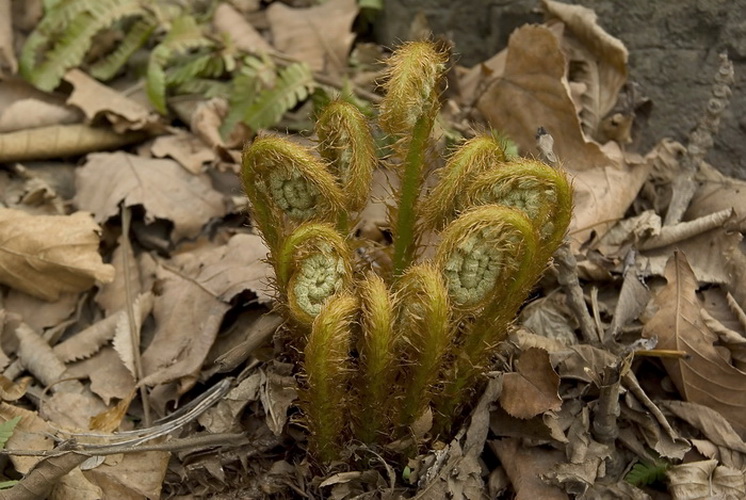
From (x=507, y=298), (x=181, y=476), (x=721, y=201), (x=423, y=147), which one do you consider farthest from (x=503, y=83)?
(x=181, y=476)

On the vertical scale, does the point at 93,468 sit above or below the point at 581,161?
below

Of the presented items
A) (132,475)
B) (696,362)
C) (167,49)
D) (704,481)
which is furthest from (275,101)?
Answer: (704,481)

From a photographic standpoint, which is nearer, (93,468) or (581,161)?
(93,468)

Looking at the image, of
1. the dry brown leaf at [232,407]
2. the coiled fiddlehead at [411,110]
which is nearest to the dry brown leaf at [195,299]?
the dry brown leaf at [232,407]

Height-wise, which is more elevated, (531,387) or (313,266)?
(313,266)

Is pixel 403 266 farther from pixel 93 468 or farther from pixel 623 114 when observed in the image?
pixel 623 114

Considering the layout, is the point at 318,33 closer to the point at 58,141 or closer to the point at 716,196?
the point at 58,141
